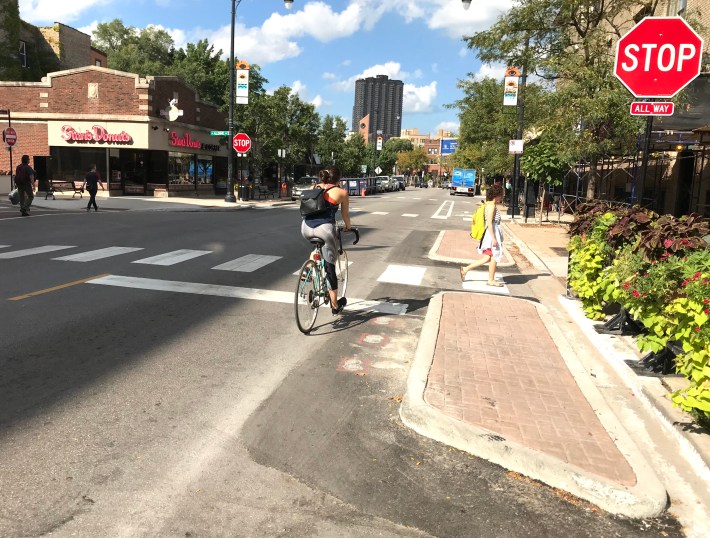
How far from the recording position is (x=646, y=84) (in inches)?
310

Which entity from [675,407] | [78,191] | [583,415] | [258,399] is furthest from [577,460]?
[78,191]

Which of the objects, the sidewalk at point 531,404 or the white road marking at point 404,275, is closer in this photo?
the sidewalk at point 531,404

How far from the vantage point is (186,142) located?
3650 centimetres

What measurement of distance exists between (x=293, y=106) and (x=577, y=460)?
40.8 m

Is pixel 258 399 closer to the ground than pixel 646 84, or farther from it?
closer to the ground

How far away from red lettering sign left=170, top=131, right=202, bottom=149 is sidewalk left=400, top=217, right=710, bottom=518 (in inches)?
1218

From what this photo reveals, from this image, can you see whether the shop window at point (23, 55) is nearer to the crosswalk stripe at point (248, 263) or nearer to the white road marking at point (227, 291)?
the crosswalk stripe at point (248, 263)

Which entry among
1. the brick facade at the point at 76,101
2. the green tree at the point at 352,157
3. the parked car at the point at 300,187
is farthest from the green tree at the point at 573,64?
the green tree at the point at 352,157

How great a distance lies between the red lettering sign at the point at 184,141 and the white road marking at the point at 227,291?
2816cm

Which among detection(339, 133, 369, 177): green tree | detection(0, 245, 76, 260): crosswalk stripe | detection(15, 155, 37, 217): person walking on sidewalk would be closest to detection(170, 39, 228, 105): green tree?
detection(339, 133, 369, 177): green tree

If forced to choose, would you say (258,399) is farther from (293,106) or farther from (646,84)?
(293,106)

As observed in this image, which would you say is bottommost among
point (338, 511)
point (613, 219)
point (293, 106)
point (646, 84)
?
point (338, 511)

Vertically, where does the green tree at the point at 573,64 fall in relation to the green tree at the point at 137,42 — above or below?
below

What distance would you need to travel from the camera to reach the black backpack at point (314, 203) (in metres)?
6.40
